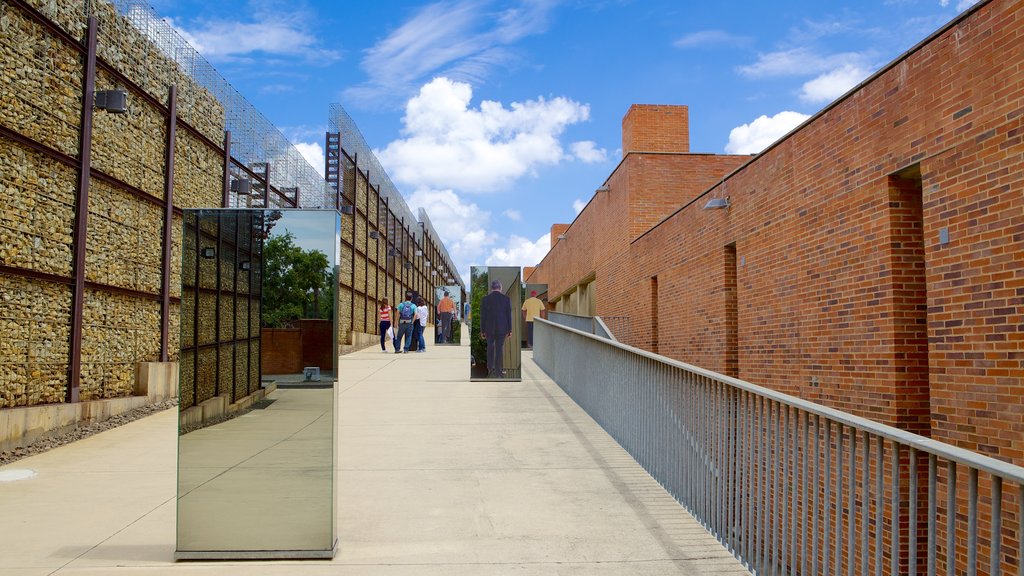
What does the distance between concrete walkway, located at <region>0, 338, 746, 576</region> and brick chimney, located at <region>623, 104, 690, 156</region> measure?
11.9 meters

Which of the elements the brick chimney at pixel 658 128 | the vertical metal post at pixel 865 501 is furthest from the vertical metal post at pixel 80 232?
the brick chimney at pixel 658 128

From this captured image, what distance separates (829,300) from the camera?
7625 millimetres

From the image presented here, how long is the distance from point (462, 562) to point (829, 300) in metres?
5.10

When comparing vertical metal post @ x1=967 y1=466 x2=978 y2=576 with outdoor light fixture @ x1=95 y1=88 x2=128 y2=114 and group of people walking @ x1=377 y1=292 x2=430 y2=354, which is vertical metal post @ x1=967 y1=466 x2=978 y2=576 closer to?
outdoor light fixture @ x1=95 y1=88 x2=128 y2=114

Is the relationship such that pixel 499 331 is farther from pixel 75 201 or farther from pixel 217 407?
pixel 217 407

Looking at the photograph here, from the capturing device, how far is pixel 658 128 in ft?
64.3

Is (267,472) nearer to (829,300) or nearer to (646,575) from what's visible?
(646,575)

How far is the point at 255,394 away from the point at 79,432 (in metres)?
5.05

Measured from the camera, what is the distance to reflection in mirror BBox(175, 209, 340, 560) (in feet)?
14.3

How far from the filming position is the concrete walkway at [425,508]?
4.30m

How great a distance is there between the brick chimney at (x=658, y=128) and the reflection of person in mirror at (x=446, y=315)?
342 inches

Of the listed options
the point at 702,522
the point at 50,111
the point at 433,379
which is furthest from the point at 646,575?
the point at 433,379

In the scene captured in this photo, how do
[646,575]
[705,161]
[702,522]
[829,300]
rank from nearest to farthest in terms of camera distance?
[646,575], [702,522], [829,300], [705,161]

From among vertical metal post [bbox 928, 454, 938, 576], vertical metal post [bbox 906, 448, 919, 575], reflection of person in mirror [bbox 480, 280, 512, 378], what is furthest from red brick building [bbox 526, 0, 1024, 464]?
reflection of person in mirror [bbox 480, 280, 512, 378]
